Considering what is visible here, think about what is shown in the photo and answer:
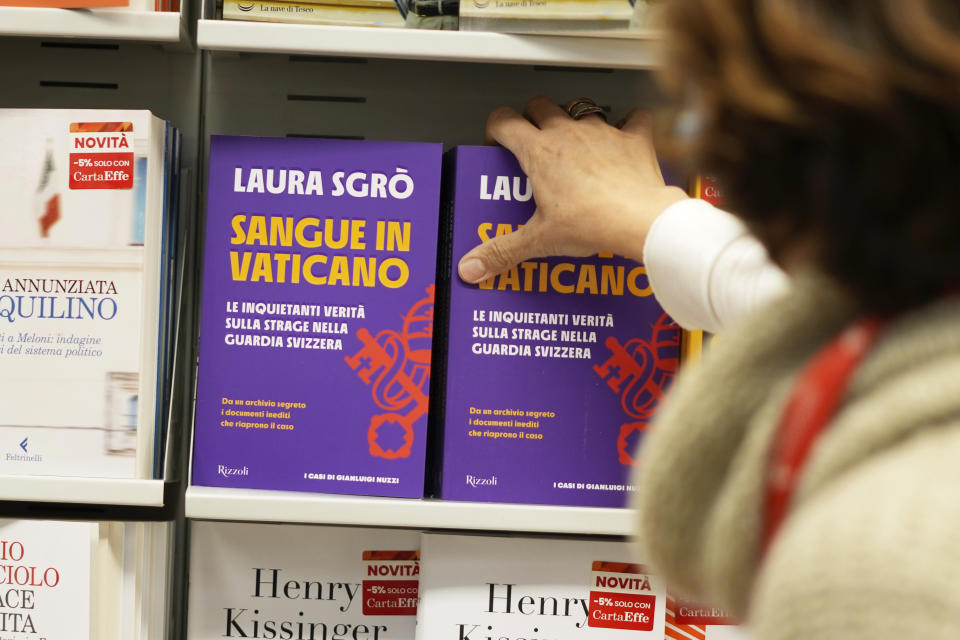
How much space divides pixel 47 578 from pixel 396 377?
44 centimetres

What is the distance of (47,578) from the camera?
1047 mm

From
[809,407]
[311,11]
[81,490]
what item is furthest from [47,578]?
[809,407]

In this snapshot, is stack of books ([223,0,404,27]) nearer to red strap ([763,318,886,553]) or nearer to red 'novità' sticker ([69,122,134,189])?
red 'novità' sticker ([69,122,134,189])

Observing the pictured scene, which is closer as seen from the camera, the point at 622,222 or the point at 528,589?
the point at 622,222

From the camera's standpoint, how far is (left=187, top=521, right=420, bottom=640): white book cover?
3.58 ft

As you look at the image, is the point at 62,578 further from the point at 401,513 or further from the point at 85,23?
the point at 85,23

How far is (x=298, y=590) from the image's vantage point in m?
1.10

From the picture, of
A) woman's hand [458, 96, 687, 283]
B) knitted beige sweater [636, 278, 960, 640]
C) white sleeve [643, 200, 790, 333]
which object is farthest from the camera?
woman's hand [458, 96, 687, 283]

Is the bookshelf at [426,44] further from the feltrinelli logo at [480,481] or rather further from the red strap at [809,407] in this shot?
the red strap at [809,407]

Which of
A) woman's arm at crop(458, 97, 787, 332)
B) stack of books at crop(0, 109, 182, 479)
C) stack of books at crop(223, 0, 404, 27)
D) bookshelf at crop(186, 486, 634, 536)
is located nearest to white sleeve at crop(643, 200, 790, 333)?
woman's arm at crop(458, 97, 787, 332)

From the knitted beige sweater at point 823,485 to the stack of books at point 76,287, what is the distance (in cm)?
72

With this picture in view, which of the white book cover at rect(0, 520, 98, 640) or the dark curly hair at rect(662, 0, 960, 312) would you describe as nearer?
the dark curly hair at rect(662, 0, 960, 312)

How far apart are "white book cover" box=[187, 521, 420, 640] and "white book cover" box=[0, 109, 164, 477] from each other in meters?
0.15

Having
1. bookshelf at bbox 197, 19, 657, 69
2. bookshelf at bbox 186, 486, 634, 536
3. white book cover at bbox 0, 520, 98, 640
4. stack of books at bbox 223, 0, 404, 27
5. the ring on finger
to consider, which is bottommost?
white book cover at bbox 0, 520, 98, 640
